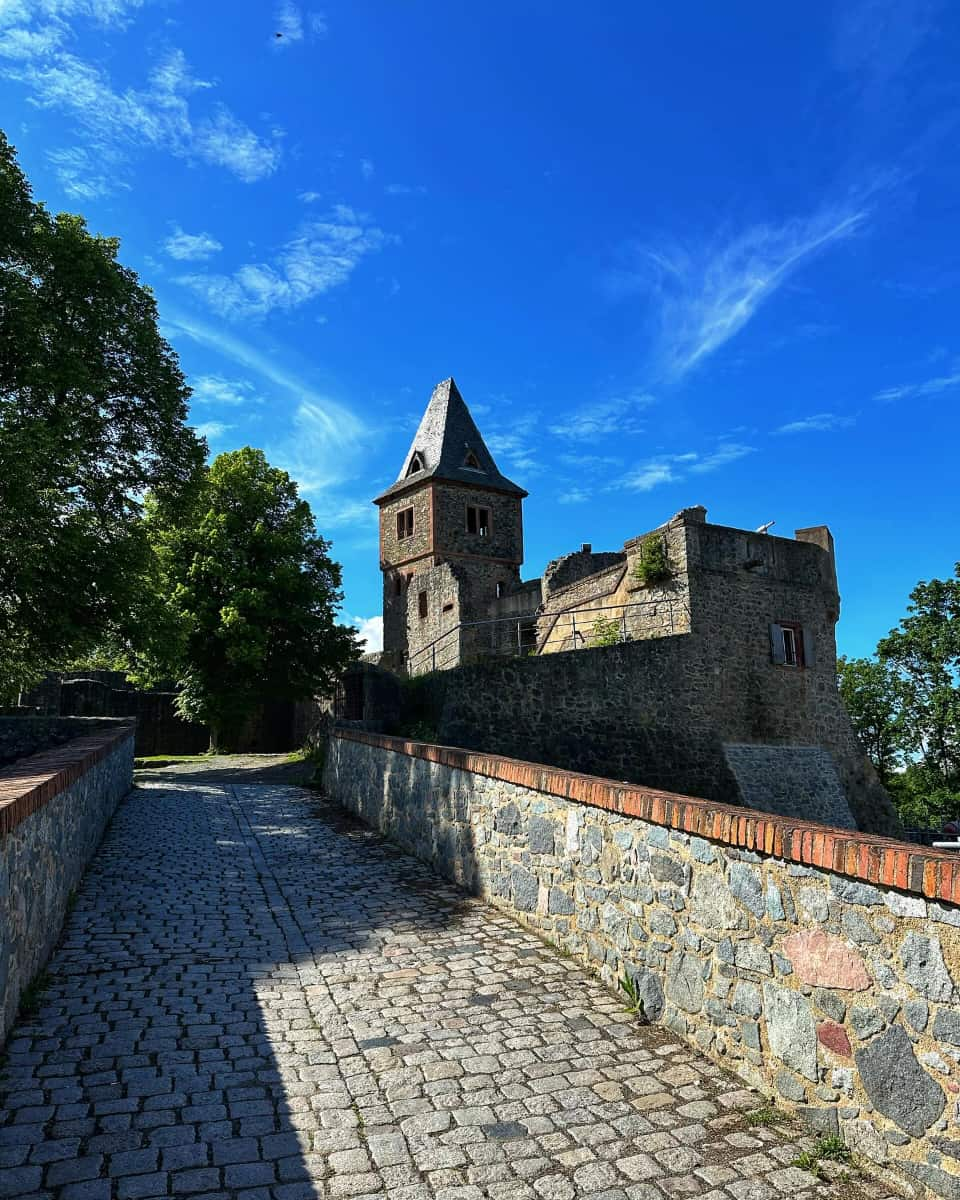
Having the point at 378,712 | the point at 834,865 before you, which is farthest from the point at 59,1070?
the point at 378,712

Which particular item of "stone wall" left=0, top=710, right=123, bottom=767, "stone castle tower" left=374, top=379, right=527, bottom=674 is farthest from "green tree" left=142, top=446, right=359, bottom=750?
"stone wall" left=0, top=710, right=123, bottom=767

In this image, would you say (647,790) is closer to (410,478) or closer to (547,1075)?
(547,1075)

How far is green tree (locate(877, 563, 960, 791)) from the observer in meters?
32.3

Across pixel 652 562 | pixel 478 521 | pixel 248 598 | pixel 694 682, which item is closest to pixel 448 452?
pixel 478 521

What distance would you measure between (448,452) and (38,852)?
3555 centimetres

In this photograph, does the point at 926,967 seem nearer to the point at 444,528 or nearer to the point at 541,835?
the point at 541,835

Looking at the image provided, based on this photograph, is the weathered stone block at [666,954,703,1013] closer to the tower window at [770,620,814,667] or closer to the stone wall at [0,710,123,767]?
the stone wall at [0,710,123,767]

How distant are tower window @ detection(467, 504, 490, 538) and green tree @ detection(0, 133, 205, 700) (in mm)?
20788

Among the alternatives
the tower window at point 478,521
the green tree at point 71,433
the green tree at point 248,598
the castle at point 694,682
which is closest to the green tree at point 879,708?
the castle at point 694,682

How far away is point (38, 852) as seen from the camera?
17.4 ft

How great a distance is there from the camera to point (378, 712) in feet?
64.0

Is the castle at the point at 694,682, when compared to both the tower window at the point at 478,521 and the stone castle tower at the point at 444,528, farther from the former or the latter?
the tower window at the point at 478,521

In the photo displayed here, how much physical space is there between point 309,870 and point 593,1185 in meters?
6.21

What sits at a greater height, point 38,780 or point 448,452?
point 448,452
